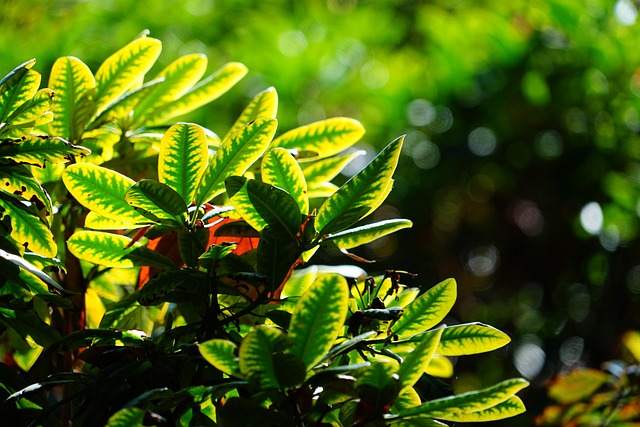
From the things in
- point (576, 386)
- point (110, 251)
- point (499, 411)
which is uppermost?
point (110, 251)

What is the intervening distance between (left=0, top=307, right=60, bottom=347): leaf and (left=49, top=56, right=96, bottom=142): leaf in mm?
196

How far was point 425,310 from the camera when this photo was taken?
27.3 inches

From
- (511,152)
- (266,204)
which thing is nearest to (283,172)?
(266,204)

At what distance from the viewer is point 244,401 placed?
563mm

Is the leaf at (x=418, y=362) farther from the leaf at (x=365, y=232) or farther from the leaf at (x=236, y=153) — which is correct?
the leaf at (x=236, y=153)

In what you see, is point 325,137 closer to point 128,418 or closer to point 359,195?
point 359,195

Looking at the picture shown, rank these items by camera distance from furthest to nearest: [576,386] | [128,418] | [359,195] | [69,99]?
[576,386] → [69,99] → [359,195] → [128,418]

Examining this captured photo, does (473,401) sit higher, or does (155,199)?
(155,199)

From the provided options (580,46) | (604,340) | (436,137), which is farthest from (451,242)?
(580,46)

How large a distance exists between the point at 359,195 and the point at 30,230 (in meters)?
0.29

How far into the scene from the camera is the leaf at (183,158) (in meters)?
0.66

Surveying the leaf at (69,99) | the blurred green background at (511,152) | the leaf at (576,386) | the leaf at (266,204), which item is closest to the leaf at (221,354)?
the leaf at (266,204)

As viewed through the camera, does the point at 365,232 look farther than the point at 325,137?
No

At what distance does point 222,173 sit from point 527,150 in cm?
213
